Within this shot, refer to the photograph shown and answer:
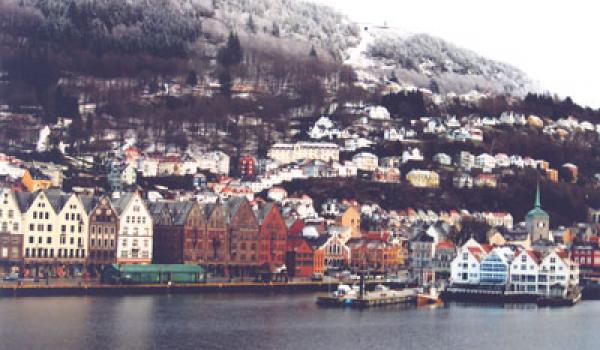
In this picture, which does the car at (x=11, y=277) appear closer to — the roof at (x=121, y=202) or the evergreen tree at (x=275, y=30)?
the roof at (x=121, y=202)

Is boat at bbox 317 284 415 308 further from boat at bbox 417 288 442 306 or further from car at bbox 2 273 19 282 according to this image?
car at bbox 2 273 19 282

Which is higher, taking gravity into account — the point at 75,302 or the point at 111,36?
the point at 111,36

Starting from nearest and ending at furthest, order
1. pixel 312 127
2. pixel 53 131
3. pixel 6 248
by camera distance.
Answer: pixel 6 248, pixel 53 131, pixel 312 127

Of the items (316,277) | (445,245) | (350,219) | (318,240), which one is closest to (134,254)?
(316,277)

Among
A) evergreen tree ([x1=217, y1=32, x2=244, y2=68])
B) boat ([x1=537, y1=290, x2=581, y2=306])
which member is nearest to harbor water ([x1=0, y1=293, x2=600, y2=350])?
boat ([x1=537, y1=290, x2=581, y2=306])

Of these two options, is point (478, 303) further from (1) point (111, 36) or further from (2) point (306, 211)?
(1) point (111, 36)

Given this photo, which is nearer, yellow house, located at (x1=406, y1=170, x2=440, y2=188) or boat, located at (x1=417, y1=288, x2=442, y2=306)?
boat, located at (x1=417, y1=288, x2=442, y2=306)

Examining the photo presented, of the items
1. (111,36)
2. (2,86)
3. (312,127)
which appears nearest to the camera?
(2,86)

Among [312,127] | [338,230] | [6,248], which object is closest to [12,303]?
[6,248]
